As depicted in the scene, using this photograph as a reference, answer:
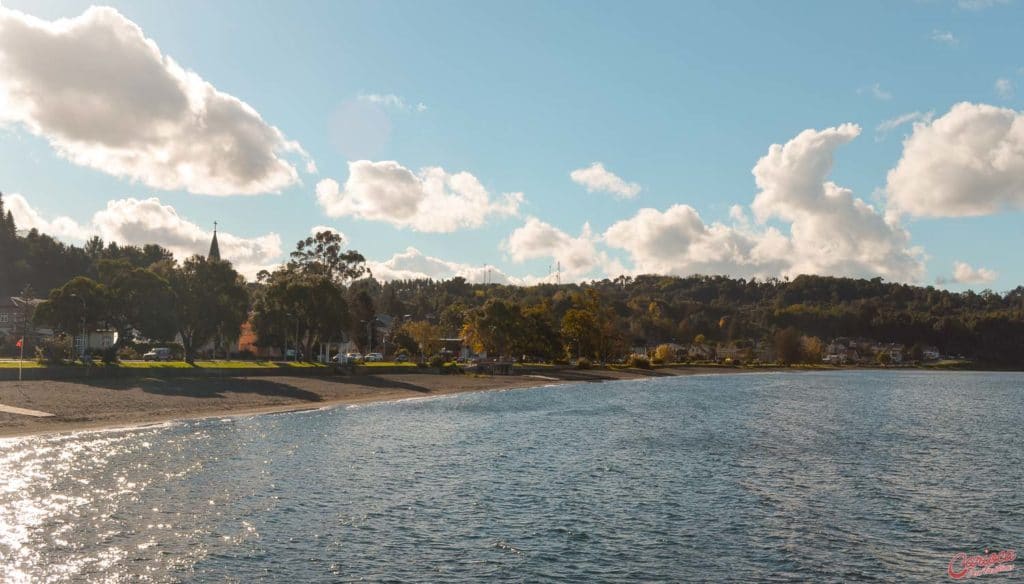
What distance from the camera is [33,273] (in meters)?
177

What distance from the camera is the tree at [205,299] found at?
88312mm

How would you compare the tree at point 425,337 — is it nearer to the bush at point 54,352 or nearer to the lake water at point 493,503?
the bush at point 54,352

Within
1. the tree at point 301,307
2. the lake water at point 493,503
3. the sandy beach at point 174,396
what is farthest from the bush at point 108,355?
the tree at point 301,307

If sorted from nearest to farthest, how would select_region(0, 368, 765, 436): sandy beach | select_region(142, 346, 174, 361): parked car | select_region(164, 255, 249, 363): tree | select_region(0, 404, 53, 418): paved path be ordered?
1. select_region(0, 404, 53, 418): paved path
2. select_region(0, 368, 765, 436): sandy beach
3. select_region(164, 255, 249, 363): tree
4. select_region(142, 346, 174, 361): parked car

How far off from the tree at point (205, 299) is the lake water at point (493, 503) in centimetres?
3671

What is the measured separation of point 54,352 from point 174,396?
646 inches

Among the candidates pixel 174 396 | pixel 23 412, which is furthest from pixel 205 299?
pixel 23 412

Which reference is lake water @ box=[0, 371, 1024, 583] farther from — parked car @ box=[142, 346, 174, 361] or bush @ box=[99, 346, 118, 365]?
parked car @ box=[142, 346, 174, 361]

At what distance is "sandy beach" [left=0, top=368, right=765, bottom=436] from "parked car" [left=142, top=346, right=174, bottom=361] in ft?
72.8

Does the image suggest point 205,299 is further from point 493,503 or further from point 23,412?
point 493,503

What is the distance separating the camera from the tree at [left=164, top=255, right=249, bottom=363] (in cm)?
8831

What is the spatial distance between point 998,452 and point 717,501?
93.5 ft

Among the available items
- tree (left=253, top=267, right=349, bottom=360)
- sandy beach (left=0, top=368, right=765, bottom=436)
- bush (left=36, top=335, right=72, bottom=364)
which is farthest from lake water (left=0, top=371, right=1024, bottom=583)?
tree (left=253, top=267, right=349, bottom=360)

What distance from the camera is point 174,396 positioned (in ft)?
206
